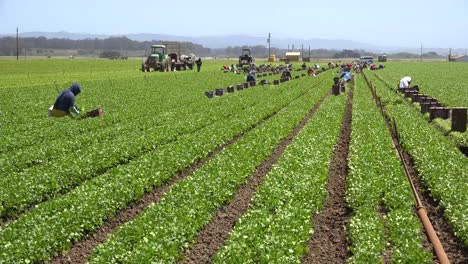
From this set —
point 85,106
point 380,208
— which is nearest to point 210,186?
point 380,208

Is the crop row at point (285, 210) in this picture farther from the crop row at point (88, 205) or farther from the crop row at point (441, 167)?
the crop row at point (88, 205)

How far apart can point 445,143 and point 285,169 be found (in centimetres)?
683

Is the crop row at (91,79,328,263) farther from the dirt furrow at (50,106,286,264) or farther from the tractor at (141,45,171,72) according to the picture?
the tractor at (141,45,171,72)

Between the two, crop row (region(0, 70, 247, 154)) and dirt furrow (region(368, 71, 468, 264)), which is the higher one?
crop row (region(0, 70, 247, 154))

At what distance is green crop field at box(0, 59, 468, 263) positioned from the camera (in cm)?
959

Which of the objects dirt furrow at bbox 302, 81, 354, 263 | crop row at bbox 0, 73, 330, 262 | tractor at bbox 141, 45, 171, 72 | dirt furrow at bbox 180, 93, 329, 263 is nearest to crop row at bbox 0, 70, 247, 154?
crop row at bbox 0, 73, 330, 262

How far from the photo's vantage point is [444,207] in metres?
11.7

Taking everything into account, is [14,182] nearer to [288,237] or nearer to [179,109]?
[288,237]

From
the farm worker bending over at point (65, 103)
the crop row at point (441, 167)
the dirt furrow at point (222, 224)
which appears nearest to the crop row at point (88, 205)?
the dirt furrow at point (222, 224)

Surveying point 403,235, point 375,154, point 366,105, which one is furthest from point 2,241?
point 366,105

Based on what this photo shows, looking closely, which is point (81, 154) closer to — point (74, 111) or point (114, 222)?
point (114, 222)

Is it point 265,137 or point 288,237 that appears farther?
point 265,137

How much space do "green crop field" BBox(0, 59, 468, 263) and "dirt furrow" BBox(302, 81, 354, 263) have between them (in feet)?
0.45

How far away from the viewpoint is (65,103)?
2375 cm
